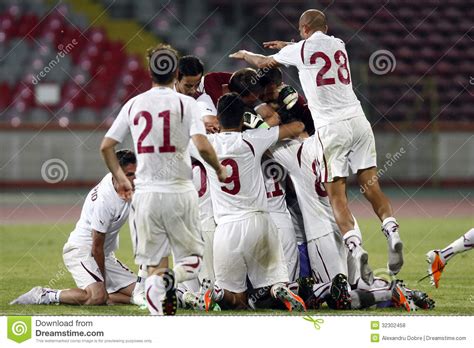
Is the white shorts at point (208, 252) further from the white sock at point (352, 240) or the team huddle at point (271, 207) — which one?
the white sock at point (352, 240)

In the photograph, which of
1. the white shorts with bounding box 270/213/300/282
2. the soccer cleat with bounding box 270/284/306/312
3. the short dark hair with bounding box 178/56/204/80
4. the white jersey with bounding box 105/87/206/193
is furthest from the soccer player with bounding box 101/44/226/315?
the white shorts with bounding box 270/213/300/282

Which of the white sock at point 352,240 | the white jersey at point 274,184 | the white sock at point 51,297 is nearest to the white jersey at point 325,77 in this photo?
A: the white jersey at point 274,184

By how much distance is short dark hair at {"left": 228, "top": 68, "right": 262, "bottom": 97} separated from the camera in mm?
9172

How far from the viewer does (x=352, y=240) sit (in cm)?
858

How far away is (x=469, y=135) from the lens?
23.6 meters

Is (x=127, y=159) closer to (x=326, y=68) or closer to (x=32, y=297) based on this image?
(x=32, y=297)

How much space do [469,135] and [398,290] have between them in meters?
15.6

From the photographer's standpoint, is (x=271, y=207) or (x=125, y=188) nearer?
(x=125, y=188)

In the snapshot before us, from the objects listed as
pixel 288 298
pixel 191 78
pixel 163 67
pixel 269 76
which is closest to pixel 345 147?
pixel 269 76

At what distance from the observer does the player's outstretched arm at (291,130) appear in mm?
8812

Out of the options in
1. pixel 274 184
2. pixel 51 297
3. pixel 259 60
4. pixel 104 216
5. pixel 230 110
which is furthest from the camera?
pixel 259 60

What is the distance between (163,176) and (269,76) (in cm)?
233

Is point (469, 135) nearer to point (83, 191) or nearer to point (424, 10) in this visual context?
point (424, 10)
